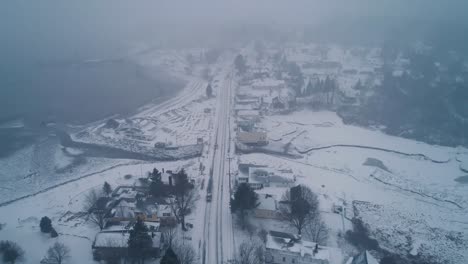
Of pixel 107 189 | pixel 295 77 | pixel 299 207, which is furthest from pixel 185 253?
pixel 295 77

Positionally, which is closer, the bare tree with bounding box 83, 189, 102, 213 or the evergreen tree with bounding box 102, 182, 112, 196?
the bare tree with bounding box 83, 189, 102, 213

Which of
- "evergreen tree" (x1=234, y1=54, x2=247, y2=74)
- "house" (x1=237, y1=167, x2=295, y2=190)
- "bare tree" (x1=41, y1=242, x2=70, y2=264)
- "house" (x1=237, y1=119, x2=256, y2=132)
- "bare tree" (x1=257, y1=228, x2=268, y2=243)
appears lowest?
"bare tree" (x1=41, y1=242, x2=70, y2=264)

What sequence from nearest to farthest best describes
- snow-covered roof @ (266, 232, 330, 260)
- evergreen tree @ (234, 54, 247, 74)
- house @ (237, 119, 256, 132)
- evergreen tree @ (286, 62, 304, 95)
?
snow-covered roof @ (266, 232, 330, 260), house @ (237, 119, 256, 132), evergreen tree @ (286, 62, 304, 95), evergreen tree @ (234, 54, 247, 74)

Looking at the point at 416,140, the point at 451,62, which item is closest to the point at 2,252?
the point at 416,140

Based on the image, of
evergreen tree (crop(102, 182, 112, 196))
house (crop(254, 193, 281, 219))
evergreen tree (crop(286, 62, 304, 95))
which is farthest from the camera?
evergreen tree (crop(286, 62, 304, 95))

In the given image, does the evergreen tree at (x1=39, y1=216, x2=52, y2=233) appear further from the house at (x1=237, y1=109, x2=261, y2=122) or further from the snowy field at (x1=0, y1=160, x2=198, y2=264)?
the house at (x1=237, y1=109, x2=261, y2=122)

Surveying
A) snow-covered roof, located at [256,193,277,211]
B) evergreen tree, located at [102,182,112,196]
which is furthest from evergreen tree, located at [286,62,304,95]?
evergreen tree, located at [102,182,112,196]

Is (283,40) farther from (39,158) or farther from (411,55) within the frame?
(39,158)
